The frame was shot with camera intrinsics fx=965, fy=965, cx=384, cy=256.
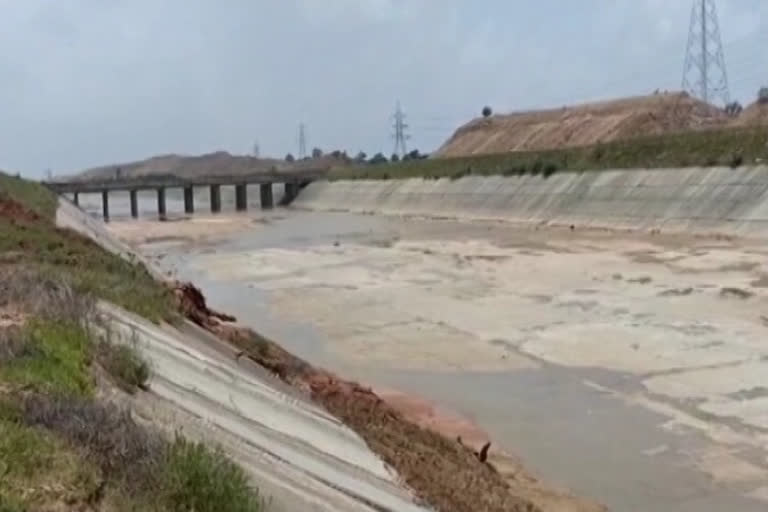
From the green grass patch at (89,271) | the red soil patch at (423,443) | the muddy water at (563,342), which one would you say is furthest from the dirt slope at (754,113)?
the red soil patch at (423,443)

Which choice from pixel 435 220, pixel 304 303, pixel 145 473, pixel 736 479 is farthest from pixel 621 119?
pixel 145 473

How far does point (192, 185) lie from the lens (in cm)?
9744

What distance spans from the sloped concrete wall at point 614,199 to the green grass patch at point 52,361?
32204 mm

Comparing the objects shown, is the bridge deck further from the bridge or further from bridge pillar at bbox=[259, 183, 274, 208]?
bridge pillar at bbox=[259, 183, 274, 208]

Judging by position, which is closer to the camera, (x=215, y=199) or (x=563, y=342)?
(x=563, y=342)

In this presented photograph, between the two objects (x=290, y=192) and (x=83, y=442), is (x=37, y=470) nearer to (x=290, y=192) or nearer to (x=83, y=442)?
(x=83, y=442)

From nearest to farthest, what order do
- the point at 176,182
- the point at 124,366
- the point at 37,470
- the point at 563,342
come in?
the point at 37,470 < the point at 124,366 < the point at 563,342 < the point at 176,182

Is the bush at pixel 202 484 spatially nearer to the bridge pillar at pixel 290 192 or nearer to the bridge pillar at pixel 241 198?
the bridge pillar at pixel 241 198

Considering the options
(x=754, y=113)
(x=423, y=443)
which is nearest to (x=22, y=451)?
(x=423, y=443)

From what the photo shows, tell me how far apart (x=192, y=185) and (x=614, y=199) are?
57838mm

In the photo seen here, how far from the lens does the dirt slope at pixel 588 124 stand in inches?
3519

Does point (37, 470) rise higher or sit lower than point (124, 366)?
higher

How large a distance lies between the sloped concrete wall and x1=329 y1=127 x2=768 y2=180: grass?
0.63 metres

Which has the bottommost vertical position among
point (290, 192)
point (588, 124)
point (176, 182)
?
point (290, 192)
